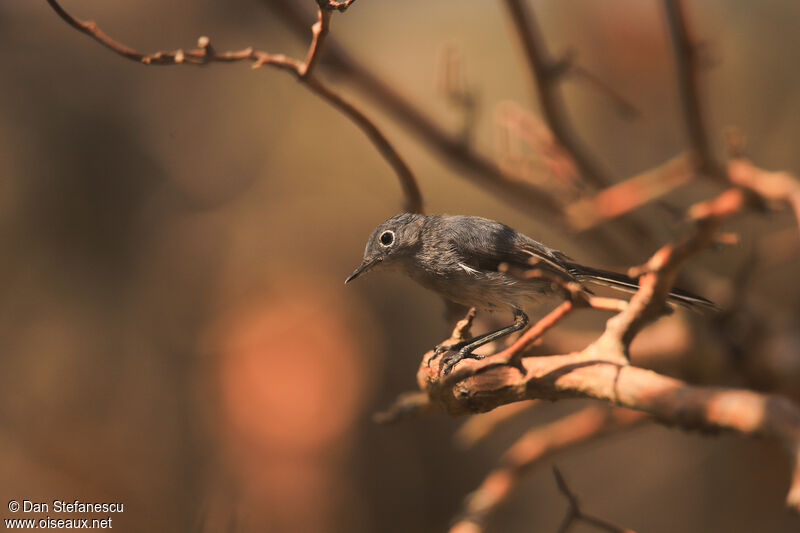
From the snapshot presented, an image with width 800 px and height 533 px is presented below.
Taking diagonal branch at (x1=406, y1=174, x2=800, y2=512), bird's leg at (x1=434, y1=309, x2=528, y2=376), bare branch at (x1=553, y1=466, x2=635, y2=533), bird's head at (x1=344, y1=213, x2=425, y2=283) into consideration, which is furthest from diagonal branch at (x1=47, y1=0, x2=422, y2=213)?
bare branch at (x1=553, y1=466, x2=635, y2=533)

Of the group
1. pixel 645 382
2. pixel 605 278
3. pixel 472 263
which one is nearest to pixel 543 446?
pixel 605 278

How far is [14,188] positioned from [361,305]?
301 cm

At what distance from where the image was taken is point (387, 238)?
1.55 meters

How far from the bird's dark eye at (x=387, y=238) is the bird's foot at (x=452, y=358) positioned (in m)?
0.30

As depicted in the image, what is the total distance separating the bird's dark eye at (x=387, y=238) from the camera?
1543 mm

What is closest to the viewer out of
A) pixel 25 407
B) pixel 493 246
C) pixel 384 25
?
pixel 493 246

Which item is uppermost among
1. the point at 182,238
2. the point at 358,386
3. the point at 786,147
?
the point at 182,238

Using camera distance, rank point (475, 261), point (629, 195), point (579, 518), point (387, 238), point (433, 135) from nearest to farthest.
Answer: point (579, 518) → point (387, 238) → point (475, 261) → point (629, 195) → point (433, 135)

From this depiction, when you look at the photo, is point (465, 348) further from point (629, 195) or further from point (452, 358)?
point (629, 195)

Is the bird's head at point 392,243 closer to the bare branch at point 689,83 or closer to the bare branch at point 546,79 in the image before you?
the bare branch at point 689,83

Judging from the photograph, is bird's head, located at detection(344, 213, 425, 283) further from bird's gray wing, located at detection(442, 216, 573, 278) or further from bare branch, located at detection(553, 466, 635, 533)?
bare branch, located at detection(553, 466, 635, 533)

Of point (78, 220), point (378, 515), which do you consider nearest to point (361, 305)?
point (378, 515)

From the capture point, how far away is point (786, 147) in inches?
201

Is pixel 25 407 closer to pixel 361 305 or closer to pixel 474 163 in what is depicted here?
pixel 361 305
